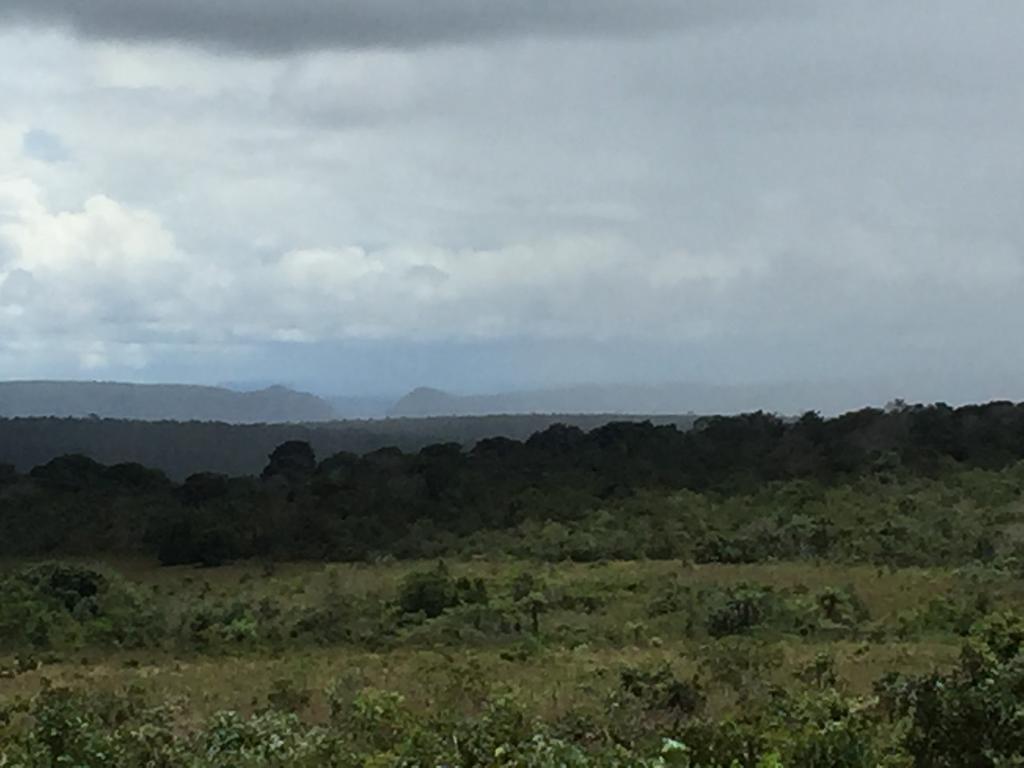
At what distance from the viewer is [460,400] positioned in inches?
7805

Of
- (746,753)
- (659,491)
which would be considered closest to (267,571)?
(659,491)

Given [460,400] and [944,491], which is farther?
[460,400]

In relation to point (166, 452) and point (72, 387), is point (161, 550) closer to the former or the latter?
point (166, 452)

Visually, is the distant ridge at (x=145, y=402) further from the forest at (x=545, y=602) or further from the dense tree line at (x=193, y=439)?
the forest at (x=545, y=602)

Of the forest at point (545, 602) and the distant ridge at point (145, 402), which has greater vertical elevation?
the distant ridge at point (145, 402)

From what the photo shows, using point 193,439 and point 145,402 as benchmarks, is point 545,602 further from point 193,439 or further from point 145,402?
point 145,402

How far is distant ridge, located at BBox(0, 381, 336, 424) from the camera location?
13900 centimetres

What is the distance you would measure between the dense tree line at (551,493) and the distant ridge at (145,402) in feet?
283

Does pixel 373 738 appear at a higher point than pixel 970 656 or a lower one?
lower

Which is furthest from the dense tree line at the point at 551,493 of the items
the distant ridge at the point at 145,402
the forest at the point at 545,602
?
the distant ridge at the point at 145,402

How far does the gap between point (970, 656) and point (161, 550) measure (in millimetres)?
30990

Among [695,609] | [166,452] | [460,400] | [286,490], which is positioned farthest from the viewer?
[460,400]

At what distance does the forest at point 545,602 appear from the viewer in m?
10.4

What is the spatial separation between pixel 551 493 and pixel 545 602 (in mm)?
15480
